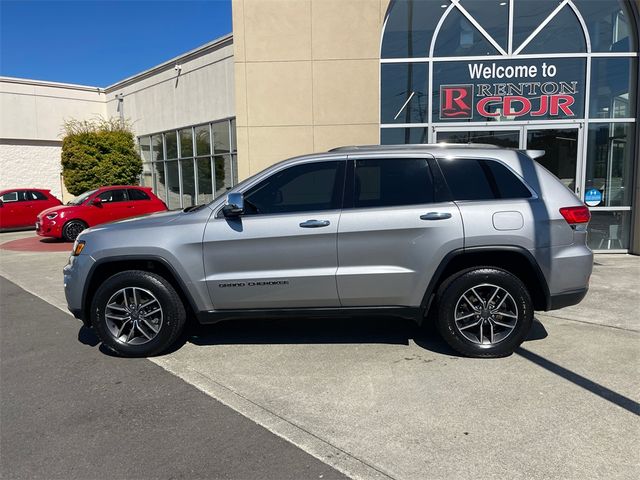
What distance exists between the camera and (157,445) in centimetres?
297

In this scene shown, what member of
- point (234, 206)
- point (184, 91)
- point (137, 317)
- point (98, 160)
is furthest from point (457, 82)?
point (98, 160)

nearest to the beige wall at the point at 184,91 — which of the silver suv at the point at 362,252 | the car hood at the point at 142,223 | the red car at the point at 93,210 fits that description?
the red car at the point at 93,210

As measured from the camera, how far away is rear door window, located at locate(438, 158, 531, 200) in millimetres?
4215

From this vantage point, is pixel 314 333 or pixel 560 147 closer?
pixel 314 333

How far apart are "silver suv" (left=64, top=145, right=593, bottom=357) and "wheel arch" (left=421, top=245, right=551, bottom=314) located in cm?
1

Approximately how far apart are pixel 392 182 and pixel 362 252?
721mm

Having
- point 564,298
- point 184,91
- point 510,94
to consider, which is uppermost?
point 184,91

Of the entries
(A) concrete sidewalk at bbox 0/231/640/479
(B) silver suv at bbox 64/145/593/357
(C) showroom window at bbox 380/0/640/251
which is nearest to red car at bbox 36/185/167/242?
(C) showroom window at bbox 380/0/640/251

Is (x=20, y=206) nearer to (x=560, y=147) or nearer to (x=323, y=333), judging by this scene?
(x=323, y=333)

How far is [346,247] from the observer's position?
13.6ft

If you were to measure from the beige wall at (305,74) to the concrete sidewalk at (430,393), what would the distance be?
5655 millimetres

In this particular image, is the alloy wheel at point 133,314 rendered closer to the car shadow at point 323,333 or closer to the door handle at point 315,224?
the car shadow at point 323,333

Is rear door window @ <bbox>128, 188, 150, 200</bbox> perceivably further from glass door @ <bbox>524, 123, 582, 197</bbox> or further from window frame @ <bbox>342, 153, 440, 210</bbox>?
window frame @ <bbox>342, 153, 440, 210</bbox>

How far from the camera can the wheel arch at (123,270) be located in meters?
4.28
